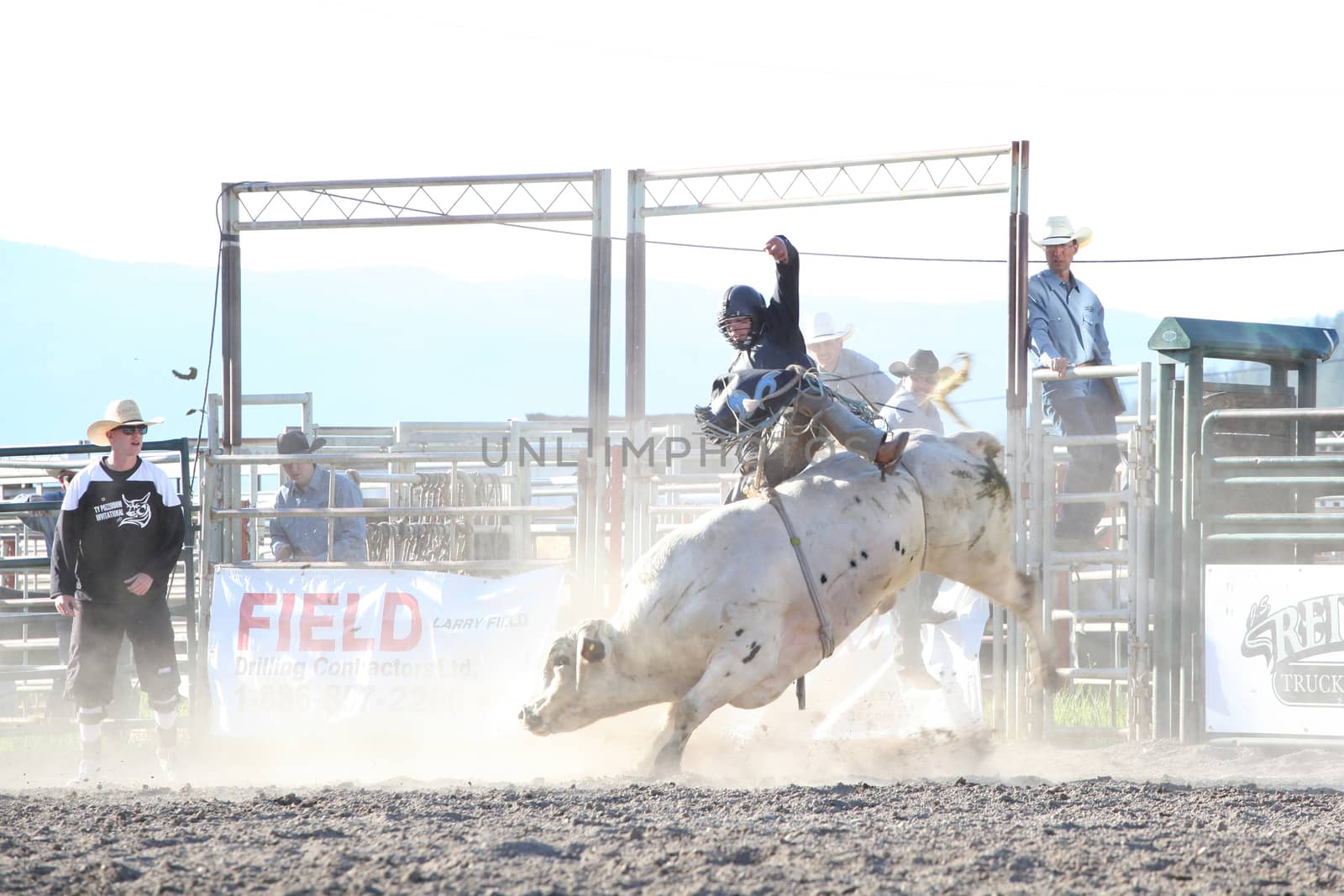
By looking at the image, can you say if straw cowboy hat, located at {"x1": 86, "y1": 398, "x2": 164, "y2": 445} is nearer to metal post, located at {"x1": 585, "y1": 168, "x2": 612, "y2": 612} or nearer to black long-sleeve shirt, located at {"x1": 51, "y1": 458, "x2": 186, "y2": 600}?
black long-sleeve shirt, located at {"x1": 51, "y1": 458, "x2": 186, "y2": 600}

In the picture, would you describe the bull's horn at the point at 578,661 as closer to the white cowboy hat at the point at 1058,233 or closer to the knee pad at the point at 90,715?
the knee pad at the point at 90,715

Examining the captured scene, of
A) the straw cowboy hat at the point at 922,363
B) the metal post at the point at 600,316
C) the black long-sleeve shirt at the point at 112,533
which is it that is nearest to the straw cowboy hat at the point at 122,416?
the black long-sleeve shirt at the point at 112,533

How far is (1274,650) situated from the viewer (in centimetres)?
693

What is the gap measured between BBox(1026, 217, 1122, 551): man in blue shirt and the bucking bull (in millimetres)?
1879

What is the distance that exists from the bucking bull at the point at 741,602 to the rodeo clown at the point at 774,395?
0.17m

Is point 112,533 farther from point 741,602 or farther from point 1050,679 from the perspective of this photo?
point 1050,679

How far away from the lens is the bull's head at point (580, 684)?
612 centimetres

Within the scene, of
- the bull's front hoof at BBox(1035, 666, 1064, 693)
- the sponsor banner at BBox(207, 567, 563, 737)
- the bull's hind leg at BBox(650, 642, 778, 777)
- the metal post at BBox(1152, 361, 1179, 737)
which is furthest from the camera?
the sponsor banner at BBox(207, 567, 563, 737)

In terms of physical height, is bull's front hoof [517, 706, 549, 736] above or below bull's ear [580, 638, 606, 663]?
below

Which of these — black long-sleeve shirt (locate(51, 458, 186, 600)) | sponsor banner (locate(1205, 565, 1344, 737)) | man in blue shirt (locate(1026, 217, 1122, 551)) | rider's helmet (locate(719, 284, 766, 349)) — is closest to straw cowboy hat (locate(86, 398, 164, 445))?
black long-sleeve shirt (locate(51, 458, 186, 600))

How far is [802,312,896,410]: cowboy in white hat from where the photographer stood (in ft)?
25.9

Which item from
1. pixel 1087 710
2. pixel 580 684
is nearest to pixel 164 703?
pixel 580 684

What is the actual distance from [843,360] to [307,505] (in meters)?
3.89

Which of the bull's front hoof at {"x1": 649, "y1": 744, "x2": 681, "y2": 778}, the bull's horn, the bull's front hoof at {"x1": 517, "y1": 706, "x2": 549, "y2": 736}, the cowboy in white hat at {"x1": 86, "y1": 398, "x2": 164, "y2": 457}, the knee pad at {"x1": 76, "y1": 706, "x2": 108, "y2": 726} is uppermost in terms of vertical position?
the cowboy in white hat at {"x1": 86, "y1": 398, "x2": 164, "y2": 457}
